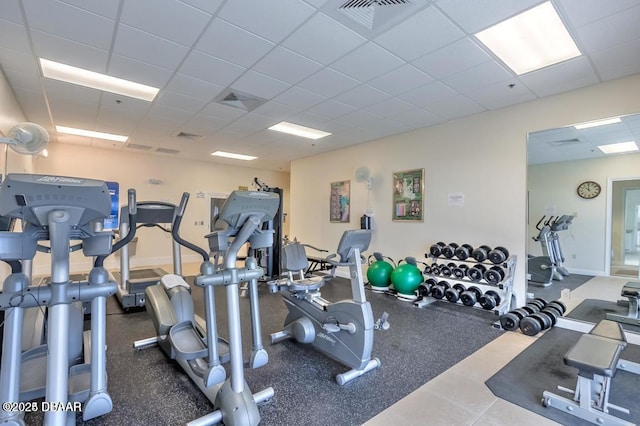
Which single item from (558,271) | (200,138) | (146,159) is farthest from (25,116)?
(558,271)

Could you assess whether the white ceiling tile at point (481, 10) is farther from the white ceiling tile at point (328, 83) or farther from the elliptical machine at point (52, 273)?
the elliptical machine at point (52, 273)

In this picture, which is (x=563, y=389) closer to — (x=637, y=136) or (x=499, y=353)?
(x=499, y=353)

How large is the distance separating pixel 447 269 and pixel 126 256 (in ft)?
15.4

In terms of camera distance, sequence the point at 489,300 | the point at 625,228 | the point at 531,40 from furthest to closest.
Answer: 1. the point at 489,300
2. the point at 625,228
3. the point at 531,40

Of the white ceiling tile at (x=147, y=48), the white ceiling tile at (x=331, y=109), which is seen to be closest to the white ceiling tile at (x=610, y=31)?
→ the white ceiling tile at (x=331, y=109)

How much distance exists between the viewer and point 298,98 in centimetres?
409

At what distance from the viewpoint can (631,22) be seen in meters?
2.43

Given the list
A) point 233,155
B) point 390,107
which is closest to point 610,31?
point 390,107

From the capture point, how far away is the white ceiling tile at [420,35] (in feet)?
8.02

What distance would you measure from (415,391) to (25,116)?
6.46m

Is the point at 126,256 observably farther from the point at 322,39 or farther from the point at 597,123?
the point at 597,123

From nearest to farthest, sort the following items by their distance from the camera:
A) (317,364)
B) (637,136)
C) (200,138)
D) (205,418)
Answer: (205,418) → (317,364) → (637,136) → (200,138)

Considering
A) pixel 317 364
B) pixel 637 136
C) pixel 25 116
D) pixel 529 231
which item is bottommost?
pixel 317 364

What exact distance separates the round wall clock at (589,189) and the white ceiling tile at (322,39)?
343cm
